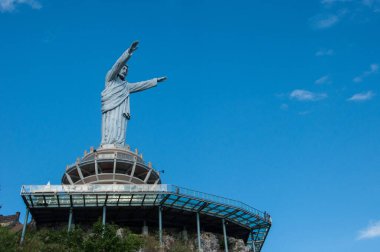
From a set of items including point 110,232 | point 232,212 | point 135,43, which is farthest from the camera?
point 135,43

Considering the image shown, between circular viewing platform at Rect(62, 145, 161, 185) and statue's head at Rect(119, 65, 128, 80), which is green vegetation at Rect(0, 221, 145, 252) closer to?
circular viewing platform at Rect(62, 145, 161, 185)

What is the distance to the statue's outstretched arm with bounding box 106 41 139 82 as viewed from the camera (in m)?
61.5

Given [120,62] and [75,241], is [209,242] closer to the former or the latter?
[75,241]

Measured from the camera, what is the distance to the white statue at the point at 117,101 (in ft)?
205

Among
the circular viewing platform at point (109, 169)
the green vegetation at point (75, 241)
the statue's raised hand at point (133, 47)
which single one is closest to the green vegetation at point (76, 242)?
the green vegetation at point (75, 241)

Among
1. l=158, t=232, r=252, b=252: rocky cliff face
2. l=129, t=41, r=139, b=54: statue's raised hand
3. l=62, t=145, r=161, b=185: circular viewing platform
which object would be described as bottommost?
l=158, t=232, r=252, b=252: rocky cliff face

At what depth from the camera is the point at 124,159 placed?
55500 millimetres

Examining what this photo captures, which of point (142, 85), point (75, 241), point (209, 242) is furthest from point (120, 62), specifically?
point (75, 241)

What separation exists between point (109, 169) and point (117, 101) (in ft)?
37.0

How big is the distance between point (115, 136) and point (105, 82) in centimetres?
792

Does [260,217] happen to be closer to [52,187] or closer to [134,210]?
[134,210]

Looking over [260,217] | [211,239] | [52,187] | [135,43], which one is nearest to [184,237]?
[211,239]

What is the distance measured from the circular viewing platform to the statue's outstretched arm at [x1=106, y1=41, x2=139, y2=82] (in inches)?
445

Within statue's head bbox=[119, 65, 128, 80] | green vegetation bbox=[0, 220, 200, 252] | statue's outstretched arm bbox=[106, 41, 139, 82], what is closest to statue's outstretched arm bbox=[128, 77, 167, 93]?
statue's head bbox=[119, 65, 128, 80]
